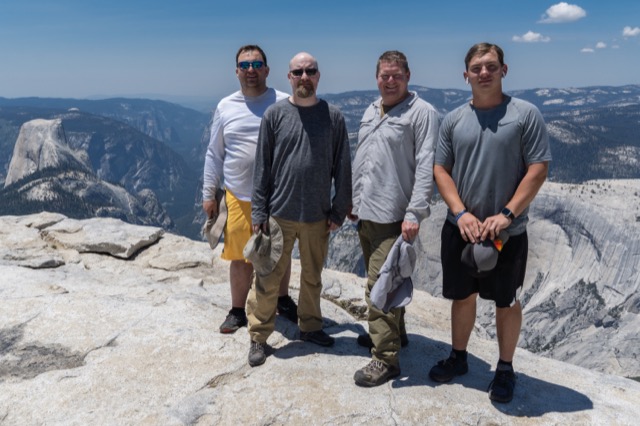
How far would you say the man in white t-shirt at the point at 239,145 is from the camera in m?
7.73

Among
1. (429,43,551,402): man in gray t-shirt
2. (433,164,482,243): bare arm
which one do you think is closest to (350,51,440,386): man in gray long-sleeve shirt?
(433,164,482,243): bare arm

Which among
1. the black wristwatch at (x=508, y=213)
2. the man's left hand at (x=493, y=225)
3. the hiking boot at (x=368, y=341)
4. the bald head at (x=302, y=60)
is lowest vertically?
the hiking boot at (x=368, y=341)

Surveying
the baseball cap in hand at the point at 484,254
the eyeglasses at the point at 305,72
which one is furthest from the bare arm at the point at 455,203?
the eyeglasses at the point at 305,72

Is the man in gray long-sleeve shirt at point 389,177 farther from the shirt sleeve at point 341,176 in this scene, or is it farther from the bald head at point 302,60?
the bald head at point 302,60

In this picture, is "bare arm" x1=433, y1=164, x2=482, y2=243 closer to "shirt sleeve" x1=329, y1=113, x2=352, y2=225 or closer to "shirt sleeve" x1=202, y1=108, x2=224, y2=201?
"shirt sleeve" x1=329, y1=113, x2=352, y2=225

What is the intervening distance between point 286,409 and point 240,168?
12.6ft

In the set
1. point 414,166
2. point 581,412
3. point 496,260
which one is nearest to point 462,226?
point 496,260

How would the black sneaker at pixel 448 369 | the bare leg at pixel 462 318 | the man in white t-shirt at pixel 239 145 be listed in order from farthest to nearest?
the man in white t-shirt at pixel 239 145 → the black sneaker at pixel 448 369 → the bare leg at pixel 462 318

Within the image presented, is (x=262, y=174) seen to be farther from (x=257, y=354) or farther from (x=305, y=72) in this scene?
(x=257, y=354)

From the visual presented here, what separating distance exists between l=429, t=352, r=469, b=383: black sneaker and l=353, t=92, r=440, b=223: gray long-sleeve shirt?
7.96ft

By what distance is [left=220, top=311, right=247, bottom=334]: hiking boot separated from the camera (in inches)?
332

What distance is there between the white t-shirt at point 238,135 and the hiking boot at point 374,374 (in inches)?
131

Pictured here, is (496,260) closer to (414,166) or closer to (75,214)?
(414,166)

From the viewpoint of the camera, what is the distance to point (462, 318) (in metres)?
7.06
